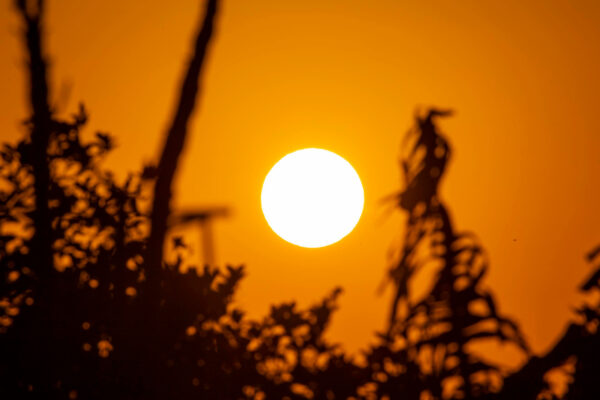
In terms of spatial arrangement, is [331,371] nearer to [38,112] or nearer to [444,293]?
[444,293]

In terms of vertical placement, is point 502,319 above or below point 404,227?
below

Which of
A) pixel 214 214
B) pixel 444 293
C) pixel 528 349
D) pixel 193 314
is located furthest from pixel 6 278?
pixel 528 349

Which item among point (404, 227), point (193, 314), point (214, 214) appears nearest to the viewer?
point (214, 214)

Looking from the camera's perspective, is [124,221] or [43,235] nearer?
[43,235]

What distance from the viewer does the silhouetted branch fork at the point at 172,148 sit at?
4586mm

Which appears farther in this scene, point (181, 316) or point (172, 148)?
point (181, 316)

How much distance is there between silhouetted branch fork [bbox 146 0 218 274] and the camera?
15.0 feet

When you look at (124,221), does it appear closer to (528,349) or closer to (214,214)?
(214,214)

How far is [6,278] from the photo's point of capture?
7641mm

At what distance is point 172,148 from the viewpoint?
4.74 meters

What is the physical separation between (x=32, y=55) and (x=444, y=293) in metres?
3.15

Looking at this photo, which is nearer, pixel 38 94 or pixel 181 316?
pixel 38 94

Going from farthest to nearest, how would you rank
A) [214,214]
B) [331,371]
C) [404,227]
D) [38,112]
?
1. [331,371]
2. [404,227]
3. [214,214]
4. [38,112]

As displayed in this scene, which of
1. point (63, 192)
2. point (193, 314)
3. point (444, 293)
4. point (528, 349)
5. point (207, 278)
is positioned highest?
point (63, 192)
